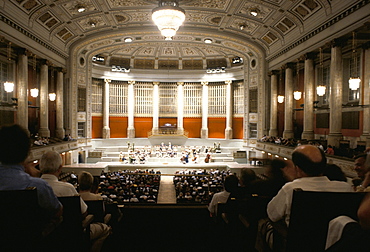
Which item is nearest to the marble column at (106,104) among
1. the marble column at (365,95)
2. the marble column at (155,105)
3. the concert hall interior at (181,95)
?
the concert hall interior at (181,95)

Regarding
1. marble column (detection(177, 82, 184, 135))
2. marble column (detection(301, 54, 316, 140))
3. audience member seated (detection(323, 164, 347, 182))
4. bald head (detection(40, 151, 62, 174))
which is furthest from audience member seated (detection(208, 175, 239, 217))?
marble column (detection(177, 82, 184, 135))

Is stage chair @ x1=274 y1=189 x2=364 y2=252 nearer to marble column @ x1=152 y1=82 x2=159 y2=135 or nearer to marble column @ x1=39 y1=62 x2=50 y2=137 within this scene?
marble column @ x1=39 y1=62 x2=50 y2=137

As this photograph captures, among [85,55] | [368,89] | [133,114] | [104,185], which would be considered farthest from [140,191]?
[133,114]

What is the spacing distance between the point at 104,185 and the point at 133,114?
18.1 metres

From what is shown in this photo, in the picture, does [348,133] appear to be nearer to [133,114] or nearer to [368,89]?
[368,89]

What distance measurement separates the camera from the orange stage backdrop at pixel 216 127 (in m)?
28.1

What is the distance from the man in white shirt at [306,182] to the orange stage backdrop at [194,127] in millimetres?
26604

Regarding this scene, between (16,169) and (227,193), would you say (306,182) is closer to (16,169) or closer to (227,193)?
(227,193)

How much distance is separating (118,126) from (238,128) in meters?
11.8

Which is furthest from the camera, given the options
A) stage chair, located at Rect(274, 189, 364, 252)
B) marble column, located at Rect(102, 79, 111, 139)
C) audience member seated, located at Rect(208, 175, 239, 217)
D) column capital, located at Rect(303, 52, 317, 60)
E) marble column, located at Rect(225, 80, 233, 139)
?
marble column, located at Rect(225, 80, 233, 139)

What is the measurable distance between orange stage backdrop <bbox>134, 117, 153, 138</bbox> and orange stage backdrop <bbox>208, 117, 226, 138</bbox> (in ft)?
19.8

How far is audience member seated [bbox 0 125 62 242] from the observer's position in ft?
7.01

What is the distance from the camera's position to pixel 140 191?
1062cm

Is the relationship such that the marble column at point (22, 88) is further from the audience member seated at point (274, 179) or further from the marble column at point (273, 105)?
the marble column at point (273, 105)
